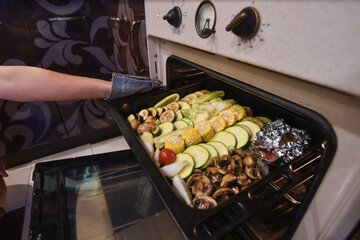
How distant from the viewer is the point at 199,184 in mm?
671

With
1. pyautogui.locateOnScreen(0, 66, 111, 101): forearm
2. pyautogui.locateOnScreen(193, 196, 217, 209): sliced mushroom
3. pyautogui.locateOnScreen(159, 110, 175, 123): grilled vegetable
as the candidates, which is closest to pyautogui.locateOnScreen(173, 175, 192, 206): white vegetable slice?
pyautogui.locateOnScreen(193, 196, 217, 209): sliced mushroom

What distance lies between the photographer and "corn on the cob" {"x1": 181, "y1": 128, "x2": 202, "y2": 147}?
885 millimetres

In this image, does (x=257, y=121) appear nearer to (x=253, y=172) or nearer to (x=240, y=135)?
(x=240, y=135)

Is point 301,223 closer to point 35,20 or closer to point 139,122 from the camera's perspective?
point 139,122

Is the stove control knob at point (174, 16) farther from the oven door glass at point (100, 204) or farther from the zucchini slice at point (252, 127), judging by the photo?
the oven door glass at point (100, 204)

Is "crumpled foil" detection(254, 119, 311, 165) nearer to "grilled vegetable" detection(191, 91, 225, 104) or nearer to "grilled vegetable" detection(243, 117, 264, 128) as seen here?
"grilled vegetable" detection(243, 117, 264, 128)

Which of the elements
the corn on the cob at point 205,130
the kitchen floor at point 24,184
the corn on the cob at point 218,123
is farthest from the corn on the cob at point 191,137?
the kitchen floor at point 24,184

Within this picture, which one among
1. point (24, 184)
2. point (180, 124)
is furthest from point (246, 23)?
point (24, 184)

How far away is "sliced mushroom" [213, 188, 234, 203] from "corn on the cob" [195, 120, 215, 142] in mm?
335

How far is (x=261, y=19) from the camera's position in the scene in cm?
40

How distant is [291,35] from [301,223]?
50 centimetres

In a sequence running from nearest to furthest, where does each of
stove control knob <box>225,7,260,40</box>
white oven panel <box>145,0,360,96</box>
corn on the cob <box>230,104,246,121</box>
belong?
white oven panel <box>145,0,360,96</box>
stove control knob <box>225,7,260,40</box>
corn on the cob <box>230,104,246,121</box>

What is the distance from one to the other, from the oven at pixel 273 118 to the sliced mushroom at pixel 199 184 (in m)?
0.10

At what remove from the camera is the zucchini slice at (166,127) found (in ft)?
3.37
